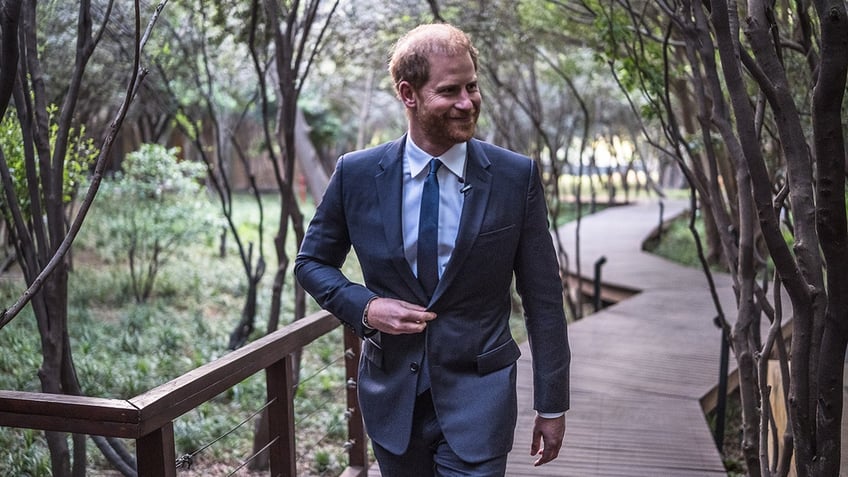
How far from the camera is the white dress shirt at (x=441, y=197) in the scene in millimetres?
2287

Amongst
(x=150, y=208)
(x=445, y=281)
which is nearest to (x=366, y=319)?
(x=445, y=281)

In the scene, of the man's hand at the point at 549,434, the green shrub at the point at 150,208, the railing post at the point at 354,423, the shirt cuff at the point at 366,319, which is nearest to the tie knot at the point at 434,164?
the shirt cuff at the point at 366,319

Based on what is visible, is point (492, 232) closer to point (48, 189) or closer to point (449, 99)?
point (449, 99)

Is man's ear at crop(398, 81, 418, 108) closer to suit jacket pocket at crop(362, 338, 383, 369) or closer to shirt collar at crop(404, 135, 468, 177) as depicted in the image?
shirt collar at crop(404, 135, 468, 177)

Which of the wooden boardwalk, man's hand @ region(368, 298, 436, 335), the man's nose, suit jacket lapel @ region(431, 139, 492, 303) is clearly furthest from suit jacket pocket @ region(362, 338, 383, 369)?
the wooden boardwalk

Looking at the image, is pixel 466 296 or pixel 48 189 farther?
pixel 48 189

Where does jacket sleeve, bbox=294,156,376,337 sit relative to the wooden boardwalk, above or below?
above

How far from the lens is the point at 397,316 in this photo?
220cm

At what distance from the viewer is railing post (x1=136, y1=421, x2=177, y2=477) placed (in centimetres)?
225

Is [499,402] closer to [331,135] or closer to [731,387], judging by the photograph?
[731,387]

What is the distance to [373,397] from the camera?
2.37 metres

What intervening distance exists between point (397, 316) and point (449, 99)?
0.55 meters

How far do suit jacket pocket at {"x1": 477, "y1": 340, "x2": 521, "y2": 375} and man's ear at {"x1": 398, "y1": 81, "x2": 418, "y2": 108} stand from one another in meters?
0.66

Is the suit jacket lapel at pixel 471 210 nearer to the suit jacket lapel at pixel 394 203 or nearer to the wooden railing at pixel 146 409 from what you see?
the suit jacket lapel at pixel 394 203
